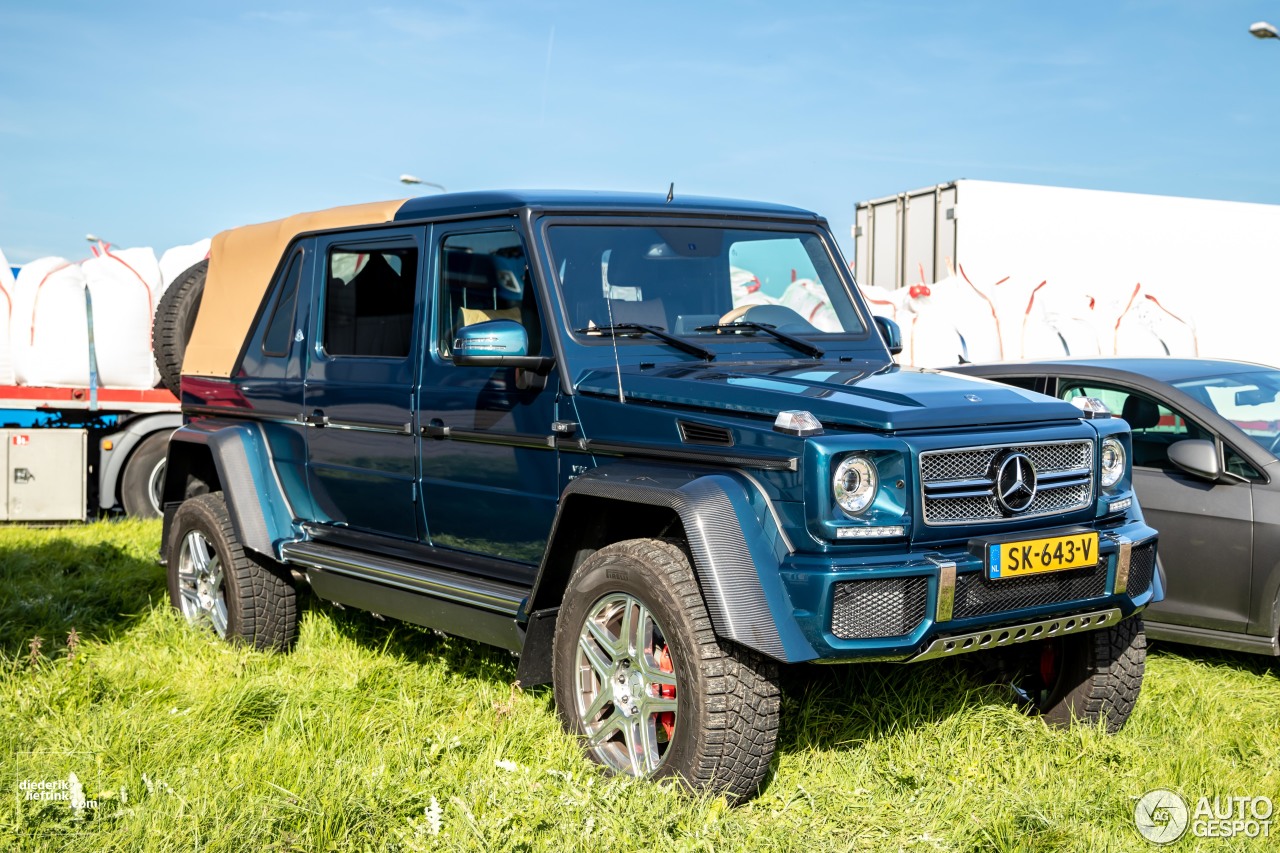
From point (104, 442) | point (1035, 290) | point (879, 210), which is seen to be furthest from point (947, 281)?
point (104, 442)

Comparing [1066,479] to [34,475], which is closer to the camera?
[1066,479]

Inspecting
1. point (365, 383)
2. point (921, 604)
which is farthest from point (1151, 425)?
point (365, 383)

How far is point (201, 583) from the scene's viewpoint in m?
6.61

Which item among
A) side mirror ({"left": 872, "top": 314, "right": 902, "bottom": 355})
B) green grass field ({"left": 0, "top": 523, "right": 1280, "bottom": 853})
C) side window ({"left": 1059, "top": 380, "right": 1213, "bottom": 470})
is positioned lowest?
green grass field ({"left": 0, "top": 523, "right": 1280, "bottom": 853})

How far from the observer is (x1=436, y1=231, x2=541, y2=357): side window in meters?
4.83

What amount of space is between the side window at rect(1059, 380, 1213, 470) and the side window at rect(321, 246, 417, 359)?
323 centimetres

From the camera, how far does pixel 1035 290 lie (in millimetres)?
12570

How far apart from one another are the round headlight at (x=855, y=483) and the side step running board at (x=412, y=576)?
1392mm

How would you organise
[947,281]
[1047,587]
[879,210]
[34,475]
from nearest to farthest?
[1047,587]
[34,475]
[947,281]
[879,210]

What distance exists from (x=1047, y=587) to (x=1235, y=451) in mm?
2126

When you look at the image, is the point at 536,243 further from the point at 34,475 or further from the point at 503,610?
the point at 34,475

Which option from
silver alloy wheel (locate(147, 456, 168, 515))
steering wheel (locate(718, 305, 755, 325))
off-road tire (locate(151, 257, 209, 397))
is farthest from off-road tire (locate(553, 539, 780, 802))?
silver alloy wheel (locate(147, 456, 168, 515))

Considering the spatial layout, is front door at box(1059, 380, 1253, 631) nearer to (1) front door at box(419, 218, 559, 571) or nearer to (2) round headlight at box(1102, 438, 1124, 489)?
(2) round headlight at box(1102, 438, 1124, 489)

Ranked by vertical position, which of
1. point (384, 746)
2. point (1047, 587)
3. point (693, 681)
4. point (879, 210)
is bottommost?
point (384, 746)
